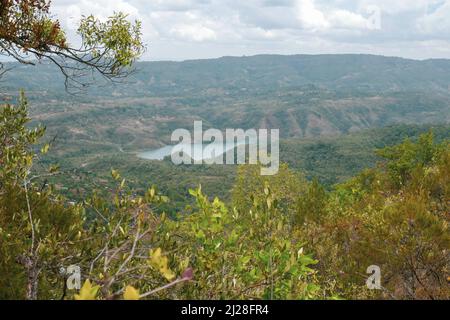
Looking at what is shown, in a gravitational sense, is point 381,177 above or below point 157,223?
below

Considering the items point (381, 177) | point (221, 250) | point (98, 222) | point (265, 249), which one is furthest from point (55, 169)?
point (381, 177)

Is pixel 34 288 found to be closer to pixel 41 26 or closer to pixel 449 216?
pixel 41 26

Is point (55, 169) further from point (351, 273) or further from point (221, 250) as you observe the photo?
point (351, 273)

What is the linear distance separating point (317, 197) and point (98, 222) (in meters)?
32.9

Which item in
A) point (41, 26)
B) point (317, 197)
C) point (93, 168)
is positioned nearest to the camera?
point (41, 26)

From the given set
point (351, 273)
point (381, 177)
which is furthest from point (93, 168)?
point (351, 273)

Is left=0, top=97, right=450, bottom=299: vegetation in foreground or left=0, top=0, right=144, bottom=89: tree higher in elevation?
left=0, top=0, right=144, bottom=89: tree

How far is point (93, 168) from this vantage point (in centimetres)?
15312

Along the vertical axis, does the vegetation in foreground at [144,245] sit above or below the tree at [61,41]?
below

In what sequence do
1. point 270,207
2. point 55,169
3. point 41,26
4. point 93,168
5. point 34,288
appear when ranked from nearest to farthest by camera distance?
point 34,288 < point 270,207 < point 41,26 < point 55,169 < point 93,168

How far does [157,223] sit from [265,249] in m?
1.44

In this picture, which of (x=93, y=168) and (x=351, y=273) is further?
(x=93, y=168)

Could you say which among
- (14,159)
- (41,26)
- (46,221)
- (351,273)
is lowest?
(351,273)

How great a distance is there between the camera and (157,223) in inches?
227
